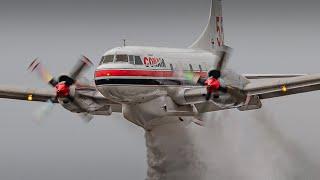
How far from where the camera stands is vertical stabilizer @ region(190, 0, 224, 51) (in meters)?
66.4

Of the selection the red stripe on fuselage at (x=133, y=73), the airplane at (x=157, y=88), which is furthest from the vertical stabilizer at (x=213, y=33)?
the red stripe on fuselage at (x=133, y=73)

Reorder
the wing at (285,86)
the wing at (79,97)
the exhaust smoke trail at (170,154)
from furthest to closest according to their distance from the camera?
1. the exhaust smoke trail at (170,154)
2. the wing at (79,97)
3. the wing at (285,86)

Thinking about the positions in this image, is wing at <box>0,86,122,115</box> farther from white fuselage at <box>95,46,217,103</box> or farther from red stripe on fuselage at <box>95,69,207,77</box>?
red stripe on fuselage at <box>95,69,207,77</box>

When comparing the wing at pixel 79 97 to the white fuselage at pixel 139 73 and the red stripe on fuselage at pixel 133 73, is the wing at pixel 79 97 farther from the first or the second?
the red stripe on fuselage at pixel 133 73

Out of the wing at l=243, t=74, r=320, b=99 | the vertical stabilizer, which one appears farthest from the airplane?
the vertical stabilizer

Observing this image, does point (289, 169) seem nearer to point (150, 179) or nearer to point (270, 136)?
point (270, 136)

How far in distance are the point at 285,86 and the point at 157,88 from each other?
6662 mm

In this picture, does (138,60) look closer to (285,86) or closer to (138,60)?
(138,60)

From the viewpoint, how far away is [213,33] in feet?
225

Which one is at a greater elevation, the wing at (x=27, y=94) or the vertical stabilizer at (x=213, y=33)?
the vertical stabilizer at (x=213, y=33)

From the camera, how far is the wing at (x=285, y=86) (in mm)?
55375

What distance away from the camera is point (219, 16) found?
6981 cm

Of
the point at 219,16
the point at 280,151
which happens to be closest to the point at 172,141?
the point at 280,151

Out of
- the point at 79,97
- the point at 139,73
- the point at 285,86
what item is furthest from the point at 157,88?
the point at 285,86
